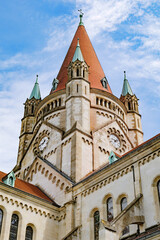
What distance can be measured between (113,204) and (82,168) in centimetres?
608

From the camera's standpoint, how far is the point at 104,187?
20.1m

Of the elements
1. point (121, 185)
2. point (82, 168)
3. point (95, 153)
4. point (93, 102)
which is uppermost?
point (93, 102)

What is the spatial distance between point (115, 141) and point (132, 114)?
6074 millimetres

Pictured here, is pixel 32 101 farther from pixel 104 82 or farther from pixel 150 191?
pixel 150 191

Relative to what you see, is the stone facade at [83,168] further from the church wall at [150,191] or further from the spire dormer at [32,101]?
the spire dormer at [32,101]

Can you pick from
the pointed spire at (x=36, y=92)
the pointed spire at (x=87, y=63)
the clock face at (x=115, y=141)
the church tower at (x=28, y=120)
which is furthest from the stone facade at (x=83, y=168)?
the pointed spire at (x=87, y=63)

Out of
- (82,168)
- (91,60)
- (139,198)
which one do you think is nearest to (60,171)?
(82,168)

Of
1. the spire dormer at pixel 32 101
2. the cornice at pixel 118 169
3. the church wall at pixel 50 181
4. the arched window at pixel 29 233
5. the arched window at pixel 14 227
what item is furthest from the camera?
the spire dormer at pixel 32 101

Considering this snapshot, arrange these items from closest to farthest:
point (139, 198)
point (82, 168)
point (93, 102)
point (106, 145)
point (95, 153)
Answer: point (139, 198), point (82, 168), point (95, 153), point (106, 145), point (93, 102)

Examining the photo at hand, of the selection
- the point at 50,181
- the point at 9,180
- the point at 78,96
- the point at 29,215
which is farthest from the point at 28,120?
the point at 29,215

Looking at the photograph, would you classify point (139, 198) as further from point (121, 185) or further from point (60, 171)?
point (60, 171)

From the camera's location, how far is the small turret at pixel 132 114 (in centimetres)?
3331

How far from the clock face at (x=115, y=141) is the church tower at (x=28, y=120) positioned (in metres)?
8.67

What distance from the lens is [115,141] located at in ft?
98.2
